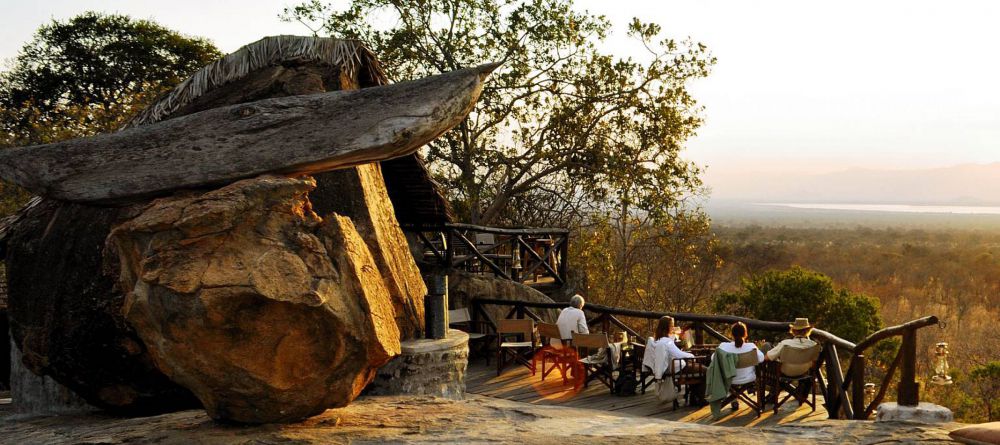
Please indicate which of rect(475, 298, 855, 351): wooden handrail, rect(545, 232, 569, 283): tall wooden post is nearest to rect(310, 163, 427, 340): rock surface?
rect(475, 298, 855, 351): wooden handrail

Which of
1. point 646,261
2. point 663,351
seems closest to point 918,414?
point 663,351

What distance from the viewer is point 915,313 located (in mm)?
24188

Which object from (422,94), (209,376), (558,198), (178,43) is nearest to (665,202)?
→ (558,198)

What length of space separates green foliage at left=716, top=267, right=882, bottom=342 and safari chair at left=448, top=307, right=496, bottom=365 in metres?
6.29

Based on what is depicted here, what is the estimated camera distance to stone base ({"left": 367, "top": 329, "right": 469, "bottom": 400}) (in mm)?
7090

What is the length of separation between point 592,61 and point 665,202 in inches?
125

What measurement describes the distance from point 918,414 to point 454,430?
11.1 feet

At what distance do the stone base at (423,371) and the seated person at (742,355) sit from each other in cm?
281

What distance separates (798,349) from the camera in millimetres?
8273

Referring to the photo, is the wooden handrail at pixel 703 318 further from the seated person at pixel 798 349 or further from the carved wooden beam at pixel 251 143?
the carved wooden beam at pixel 251 143

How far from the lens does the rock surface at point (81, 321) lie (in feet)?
22.6

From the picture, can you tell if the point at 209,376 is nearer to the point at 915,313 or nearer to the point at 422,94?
the point at 422,94

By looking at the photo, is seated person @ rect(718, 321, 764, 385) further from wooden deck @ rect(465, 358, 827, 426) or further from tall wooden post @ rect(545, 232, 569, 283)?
tall wooden post @ rect(545, 232, 569, 283)

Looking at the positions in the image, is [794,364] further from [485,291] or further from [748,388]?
[485,291]
